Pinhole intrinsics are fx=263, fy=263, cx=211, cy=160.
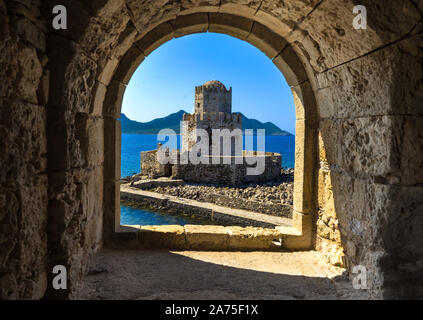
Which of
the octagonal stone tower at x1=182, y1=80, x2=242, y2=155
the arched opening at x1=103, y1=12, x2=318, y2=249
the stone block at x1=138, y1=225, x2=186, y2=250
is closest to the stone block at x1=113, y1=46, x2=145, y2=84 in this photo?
the arched opening at x1=103, y1=12, x2=318, y2=249

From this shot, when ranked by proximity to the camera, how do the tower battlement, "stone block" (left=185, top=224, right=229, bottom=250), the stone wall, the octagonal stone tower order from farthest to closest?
the tower battlement
the octagonal stone tower
"stone block" (left=185, top=224, right=229, bottom=250)
the stone wall

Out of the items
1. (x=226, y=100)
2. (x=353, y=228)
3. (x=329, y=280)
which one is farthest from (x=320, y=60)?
(x=226, y=100)

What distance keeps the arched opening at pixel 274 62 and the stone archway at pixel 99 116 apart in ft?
0.95

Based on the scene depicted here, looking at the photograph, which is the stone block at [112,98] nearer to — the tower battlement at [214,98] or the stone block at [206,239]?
the stone block at [206,239]

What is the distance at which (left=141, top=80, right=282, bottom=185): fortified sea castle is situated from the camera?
21.8 metres

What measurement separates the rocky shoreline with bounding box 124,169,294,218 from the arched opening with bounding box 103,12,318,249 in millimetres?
11236

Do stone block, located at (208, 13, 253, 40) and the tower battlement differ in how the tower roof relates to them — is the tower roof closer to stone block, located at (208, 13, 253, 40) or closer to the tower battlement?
the tower battlement

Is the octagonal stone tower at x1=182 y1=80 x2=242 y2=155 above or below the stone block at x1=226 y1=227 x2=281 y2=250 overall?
above

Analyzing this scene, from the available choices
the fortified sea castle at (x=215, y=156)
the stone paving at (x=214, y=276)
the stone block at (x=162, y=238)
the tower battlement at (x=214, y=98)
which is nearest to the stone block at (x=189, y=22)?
the stone block at (x=162, y=238)

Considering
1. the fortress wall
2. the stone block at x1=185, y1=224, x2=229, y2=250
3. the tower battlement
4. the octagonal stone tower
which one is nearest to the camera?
the stone block at x1=185, y1=224, x2=229, y2=250

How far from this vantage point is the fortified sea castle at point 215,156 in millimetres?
21828

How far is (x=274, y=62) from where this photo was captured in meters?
3.69
